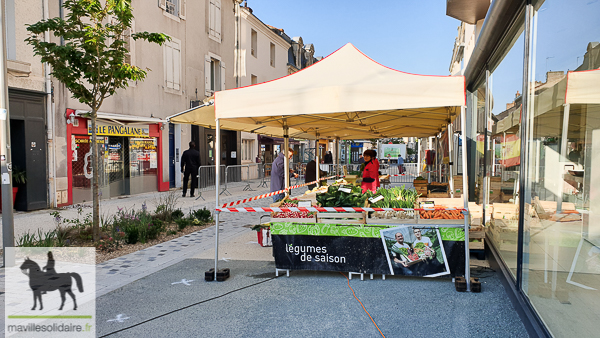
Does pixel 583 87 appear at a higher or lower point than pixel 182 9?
lower

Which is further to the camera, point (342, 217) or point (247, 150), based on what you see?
point (247, 150)

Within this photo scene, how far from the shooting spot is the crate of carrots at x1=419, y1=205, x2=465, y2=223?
5.21 metres

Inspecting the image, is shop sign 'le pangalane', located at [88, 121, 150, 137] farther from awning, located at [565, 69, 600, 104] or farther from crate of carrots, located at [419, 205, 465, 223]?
awning, located at [565, 69, 600, 104]

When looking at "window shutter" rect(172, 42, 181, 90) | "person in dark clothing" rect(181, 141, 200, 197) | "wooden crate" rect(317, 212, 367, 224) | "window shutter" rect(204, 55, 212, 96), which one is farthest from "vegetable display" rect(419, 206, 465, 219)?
"window shutter" rect(204, 55, 212, 96)

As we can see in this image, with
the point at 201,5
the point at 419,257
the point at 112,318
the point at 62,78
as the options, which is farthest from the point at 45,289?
the point at 201,5

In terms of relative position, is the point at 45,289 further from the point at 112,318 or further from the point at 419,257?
the point at 419,257

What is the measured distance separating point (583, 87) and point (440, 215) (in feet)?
8.28

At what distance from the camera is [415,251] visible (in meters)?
5.15

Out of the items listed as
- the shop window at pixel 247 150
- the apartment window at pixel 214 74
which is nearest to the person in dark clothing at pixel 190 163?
the apartment window at pixel 214 74

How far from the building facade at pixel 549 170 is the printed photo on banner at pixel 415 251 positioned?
78 centimetres

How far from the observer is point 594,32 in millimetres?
2867

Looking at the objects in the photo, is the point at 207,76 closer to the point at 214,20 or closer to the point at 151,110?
the point at 214,20

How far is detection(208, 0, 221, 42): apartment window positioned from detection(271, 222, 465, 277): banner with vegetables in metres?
17.2

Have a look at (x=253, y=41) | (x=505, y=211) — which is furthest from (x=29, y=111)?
(x=253, y=41)
